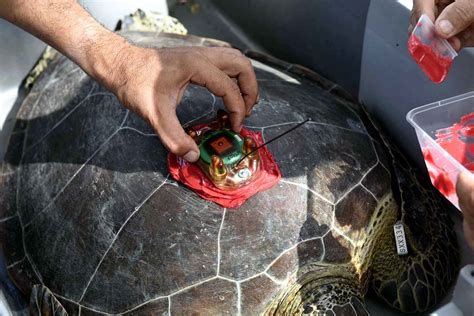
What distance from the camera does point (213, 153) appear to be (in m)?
1.12

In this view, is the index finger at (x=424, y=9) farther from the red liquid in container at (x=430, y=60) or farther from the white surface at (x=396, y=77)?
the white surface at (x=396, y=77)

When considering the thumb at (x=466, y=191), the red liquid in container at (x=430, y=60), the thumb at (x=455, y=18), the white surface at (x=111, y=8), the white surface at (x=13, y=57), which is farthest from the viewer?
the white surface at (x=111, y=8)

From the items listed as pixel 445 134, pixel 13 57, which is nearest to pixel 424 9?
pixel 445 134

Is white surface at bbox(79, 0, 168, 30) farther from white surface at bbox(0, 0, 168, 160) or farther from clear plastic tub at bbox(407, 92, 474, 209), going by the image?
clear plastic tub at bbox(407, 92, 474, 209)

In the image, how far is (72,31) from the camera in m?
1.15

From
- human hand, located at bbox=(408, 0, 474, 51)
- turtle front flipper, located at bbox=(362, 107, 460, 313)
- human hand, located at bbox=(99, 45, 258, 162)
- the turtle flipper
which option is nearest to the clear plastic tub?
human hand, located at bbox=(408, 0, 474, 51)

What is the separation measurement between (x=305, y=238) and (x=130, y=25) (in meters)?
1.00

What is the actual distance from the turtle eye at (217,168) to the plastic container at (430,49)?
1.43ft

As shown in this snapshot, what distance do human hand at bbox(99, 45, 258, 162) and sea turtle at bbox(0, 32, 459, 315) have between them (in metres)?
0.16

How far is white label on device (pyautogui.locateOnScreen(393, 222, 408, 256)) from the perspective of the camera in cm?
127

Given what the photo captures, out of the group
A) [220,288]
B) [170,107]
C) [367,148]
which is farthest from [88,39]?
[367,148]

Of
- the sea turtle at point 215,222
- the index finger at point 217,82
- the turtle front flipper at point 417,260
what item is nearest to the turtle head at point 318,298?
the sea turtle at point 215,222

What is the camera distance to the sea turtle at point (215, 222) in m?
1.14

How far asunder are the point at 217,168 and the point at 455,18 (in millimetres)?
506
